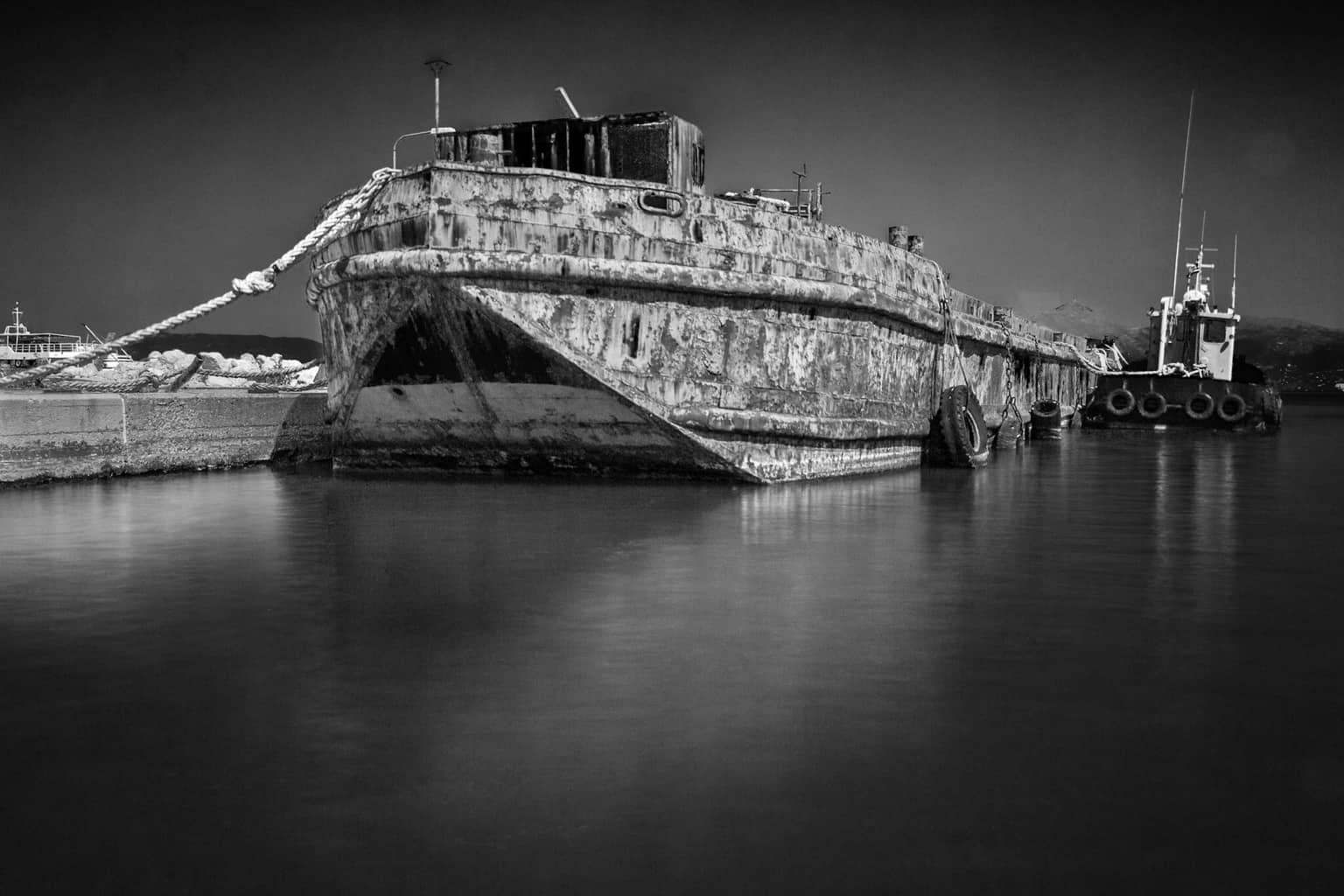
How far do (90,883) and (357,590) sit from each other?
2.65 meters

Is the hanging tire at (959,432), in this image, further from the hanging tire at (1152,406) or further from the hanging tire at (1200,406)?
the hanging tire at (1200,406)

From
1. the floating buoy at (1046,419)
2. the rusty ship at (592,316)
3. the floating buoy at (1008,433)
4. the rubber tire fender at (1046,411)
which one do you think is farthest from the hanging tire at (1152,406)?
the rusty ship at (592,316)

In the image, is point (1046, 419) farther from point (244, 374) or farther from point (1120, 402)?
point (244, 374)

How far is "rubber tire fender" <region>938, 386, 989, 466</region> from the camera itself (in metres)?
11.6

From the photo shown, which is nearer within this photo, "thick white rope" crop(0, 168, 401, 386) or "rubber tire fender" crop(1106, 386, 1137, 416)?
"thick white rope" crop(0, 168, 401, 386)

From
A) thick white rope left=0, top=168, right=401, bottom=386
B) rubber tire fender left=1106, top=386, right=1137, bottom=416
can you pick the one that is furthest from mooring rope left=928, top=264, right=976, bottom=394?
rubber tire fender left=1106, top=386, right=1137, bottom=416

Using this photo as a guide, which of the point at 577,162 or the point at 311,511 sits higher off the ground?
the point at 577,162

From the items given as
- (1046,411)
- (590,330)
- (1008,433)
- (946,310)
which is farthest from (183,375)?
(1046,411)

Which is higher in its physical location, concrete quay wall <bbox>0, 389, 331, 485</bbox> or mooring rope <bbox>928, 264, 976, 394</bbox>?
mooring rope <bbox>928, 264, 976, 394</bbox>

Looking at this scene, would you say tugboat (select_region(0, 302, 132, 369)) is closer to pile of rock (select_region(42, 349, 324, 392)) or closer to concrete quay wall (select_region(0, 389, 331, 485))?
pile of rock (select_region(42, 349, 324, 392))

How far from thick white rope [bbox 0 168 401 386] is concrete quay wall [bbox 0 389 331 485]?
404 millimetres

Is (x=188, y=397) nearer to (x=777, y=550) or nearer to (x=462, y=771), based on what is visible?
(x=777, y=550)

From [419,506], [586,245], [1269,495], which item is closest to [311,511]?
[419,506]

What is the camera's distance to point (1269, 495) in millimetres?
9750
